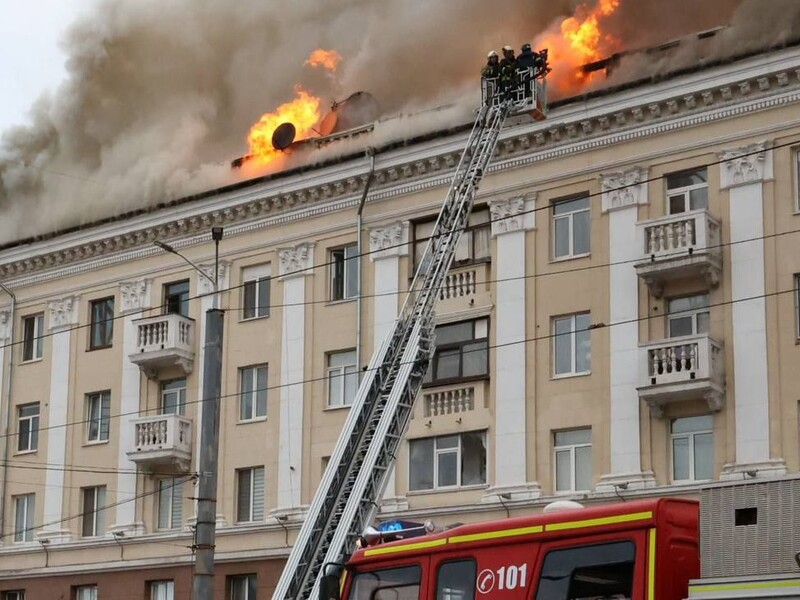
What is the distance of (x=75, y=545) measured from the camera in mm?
39188

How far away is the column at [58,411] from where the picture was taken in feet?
131

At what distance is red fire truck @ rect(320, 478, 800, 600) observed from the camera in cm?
1193

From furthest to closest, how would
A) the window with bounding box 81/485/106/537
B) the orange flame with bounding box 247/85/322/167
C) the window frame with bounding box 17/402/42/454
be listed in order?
1. the orange flame with bounding box 247/85/322/167
2. the window frame with bounding box 17/402/42/454
3. the window with bounding box 81/485/106/537

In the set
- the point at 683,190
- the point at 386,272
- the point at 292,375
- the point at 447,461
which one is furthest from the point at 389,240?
the point at 683,190

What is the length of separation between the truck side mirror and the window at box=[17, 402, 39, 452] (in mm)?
27884

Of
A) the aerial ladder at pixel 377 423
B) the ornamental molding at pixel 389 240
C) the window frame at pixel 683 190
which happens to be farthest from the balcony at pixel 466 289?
the aerial ladder at pixel 377 423

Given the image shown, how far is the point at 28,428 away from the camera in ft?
135

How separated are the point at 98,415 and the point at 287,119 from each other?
9481mm

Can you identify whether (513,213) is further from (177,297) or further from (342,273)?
(177,297)

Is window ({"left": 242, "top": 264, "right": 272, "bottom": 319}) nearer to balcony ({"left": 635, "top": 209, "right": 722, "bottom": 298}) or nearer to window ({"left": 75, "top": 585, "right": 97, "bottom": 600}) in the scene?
window ({"left": 75, "top": 585, "right": 97, "bottom": 600})

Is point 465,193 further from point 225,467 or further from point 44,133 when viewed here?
point 44,133

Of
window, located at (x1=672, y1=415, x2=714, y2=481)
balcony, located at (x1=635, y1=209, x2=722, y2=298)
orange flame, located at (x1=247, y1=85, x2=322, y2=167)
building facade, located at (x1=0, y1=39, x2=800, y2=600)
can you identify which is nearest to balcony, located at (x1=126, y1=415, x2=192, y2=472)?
building facade, located at (x1=0, y1=39, x2=800, y2=600)

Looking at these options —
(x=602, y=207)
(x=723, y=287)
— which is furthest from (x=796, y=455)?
(x=602, y=207)

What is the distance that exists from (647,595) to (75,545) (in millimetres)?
28978
